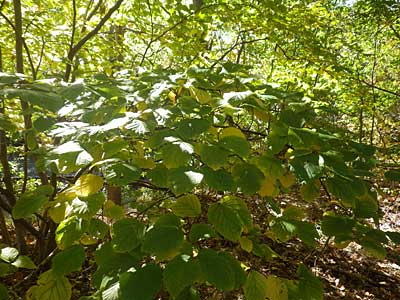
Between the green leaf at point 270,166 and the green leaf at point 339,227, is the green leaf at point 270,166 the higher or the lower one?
the higher one

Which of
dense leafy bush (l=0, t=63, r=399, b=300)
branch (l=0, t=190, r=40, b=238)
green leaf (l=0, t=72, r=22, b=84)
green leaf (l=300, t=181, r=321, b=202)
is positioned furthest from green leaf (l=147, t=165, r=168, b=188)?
branch (l=0, t=190, r=40, b=238)

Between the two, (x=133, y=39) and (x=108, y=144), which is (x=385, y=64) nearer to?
(x=133, y=39)

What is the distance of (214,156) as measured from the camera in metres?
0.93

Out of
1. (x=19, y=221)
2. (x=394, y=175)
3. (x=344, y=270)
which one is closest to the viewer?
→ (x=394, y=175)

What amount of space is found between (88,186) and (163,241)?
1.09ft

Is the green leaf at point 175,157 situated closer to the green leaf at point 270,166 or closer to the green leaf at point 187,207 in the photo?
the green leaf at point 187,207

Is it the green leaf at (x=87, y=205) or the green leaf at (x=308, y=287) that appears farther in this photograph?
the green leaf at (x=308, y=287)

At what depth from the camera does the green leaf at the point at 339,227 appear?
0.99 meters

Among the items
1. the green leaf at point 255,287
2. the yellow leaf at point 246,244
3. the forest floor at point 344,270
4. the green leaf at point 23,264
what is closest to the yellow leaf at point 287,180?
→ the yellow leaf at point 246,244

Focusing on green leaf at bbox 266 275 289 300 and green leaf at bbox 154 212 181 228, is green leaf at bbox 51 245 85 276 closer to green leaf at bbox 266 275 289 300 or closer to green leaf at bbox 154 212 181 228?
green leaf at bbox 154 212 181 228

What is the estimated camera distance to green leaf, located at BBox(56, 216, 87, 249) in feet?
2.84

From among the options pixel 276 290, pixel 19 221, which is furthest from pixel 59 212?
pixel 19 221

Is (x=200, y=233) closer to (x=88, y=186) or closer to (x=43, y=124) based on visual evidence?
(x=88, y=186)

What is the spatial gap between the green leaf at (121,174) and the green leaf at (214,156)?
19cm
